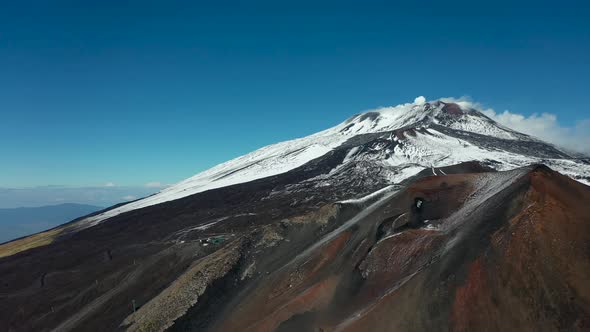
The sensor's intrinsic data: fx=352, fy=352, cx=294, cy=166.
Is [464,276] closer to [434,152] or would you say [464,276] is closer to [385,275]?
[385,275]

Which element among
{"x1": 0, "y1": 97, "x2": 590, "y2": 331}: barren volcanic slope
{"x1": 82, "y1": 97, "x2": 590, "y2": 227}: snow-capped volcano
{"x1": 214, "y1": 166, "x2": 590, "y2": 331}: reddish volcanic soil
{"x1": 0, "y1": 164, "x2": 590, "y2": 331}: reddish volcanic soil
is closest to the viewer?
{"x1": 214, "y1": 166, "x2": 590, "y2": 331}: reddish volcanic soil

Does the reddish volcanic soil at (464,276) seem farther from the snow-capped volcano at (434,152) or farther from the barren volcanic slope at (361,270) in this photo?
the snow-capped volcano at (434,152)

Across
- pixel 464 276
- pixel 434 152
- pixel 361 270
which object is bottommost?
pixel 361 270

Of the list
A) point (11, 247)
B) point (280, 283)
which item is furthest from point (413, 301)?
point (11, 247)

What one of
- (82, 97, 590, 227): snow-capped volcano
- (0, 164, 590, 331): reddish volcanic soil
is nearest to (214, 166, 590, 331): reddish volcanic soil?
(0, 164, 590, 331): reddish volcanic soil

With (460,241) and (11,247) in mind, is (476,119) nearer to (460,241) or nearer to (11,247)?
(460,241)

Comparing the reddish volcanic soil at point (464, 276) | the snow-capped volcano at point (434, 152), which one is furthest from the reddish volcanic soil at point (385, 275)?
the snow-capped volcano at point (434, 152)

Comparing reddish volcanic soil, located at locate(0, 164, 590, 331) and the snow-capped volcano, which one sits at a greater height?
the snow-capped volcano

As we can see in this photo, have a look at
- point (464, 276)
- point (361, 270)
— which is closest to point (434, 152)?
point (361, 270)

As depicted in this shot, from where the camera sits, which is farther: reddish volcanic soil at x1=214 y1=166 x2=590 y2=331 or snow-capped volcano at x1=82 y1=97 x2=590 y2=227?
snow-capped volcano at x1=82 y1=97 x2=590 y2=227

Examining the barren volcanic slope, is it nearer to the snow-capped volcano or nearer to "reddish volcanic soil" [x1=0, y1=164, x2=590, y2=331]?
"reddish volcanic soil" [x1=0, y1=164, x2=590, y2=331]

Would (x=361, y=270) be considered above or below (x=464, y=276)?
below
